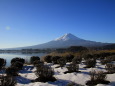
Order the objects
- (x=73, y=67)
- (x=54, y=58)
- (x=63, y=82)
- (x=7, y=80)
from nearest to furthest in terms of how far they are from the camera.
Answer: (x=7, y=80), (x=63, y=82), (x=73, y=67), (x=54, y=58)

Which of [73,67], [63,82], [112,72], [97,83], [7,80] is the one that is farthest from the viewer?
[73,67]

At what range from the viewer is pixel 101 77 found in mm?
7586

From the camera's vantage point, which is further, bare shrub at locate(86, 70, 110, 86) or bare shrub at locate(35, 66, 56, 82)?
bare shrub at locate(35, 66, 56, 82)

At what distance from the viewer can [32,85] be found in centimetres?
758

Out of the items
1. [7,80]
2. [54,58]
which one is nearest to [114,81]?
[7,80]

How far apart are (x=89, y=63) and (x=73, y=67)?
1.80 metres

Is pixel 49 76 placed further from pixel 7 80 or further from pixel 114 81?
pixel 114 81

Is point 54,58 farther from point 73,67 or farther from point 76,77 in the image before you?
point 76,77

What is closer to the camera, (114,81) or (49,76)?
(114,81)

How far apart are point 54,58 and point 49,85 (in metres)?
8.93

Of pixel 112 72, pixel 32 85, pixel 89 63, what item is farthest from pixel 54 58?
pixel 32 85

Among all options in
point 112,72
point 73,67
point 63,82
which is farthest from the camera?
point 73,67

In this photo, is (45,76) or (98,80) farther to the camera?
(45,76)

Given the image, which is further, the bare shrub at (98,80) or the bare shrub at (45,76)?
the bare shrub at (45,76)
